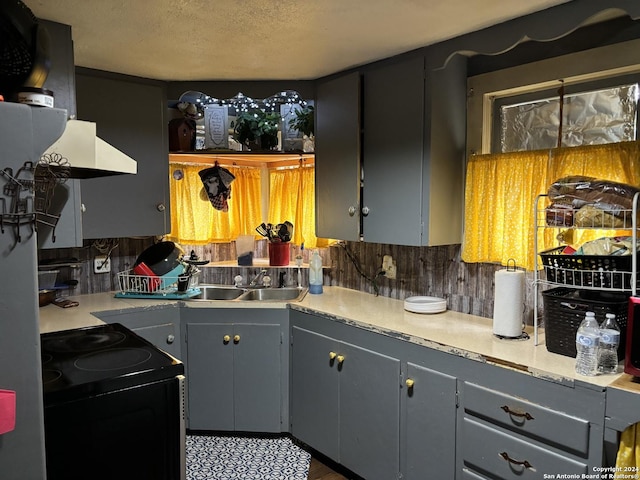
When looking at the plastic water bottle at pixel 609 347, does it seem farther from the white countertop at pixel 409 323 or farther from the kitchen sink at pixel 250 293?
the kitchen sink at pixel 250 293

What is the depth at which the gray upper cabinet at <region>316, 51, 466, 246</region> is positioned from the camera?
2355mm

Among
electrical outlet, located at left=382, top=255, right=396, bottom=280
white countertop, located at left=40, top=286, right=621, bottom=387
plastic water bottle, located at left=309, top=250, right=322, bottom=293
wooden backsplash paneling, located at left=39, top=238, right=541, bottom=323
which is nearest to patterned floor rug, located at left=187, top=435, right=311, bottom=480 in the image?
white countertop, located at left=40, top=286, right=621, bottom=387

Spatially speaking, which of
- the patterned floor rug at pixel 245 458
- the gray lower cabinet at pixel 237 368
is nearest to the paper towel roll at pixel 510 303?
the gray lower cabinet at pixel 237 368

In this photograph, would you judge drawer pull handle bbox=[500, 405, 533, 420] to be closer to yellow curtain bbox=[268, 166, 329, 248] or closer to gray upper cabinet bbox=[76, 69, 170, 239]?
yellow curtain bbox=[268, 166, 329, 248]

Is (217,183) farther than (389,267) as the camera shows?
Yes

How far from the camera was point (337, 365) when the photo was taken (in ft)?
8.13

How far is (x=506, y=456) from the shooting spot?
1.79m

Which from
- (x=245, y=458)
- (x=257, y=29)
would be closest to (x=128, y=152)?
(x=257, y=29)

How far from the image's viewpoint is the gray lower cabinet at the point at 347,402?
2.23 meters

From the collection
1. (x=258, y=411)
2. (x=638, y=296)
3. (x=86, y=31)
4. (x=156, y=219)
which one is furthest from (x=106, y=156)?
(x=638, y=296)

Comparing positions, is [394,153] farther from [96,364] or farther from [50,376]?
[50,376]

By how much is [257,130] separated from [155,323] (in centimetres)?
138

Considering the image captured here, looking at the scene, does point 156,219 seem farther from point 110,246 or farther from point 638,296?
point 638,296

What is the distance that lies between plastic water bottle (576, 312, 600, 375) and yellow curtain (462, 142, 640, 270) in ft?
1.71
